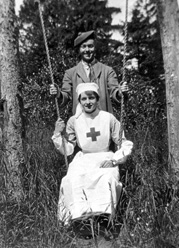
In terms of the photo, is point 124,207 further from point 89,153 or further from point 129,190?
point 89,153

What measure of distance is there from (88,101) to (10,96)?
900mm

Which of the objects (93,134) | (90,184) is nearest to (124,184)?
(93,134)

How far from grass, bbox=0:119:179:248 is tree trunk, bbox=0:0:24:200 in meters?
0.21

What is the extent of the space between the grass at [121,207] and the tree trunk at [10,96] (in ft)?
0.70

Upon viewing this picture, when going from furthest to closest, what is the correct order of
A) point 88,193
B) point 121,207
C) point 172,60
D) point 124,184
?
1. point 124,184
2. point 172,60
3. point 121,207
4. point 88,193

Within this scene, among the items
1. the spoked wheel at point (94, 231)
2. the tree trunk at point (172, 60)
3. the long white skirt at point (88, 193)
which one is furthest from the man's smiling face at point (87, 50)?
the spoked wheel at point (94, 231)

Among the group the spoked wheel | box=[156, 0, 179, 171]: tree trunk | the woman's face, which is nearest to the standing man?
the woman's face

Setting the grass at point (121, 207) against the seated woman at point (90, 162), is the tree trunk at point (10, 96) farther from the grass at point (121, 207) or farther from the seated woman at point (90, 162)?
the seated woman at point (90, 162)

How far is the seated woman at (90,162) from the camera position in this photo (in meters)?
4.62

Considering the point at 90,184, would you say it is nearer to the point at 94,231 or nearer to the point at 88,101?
the point at 94,231

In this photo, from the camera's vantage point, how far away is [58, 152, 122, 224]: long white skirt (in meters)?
4.58

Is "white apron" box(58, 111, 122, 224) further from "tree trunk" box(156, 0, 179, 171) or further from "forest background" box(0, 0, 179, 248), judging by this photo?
"tree trunk" box(156, 0, 179, 171)

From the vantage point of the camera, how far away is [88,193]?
4.74 metres

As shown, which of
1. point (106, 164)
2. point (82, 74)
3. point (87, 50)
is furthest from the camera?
point (82, 74)
